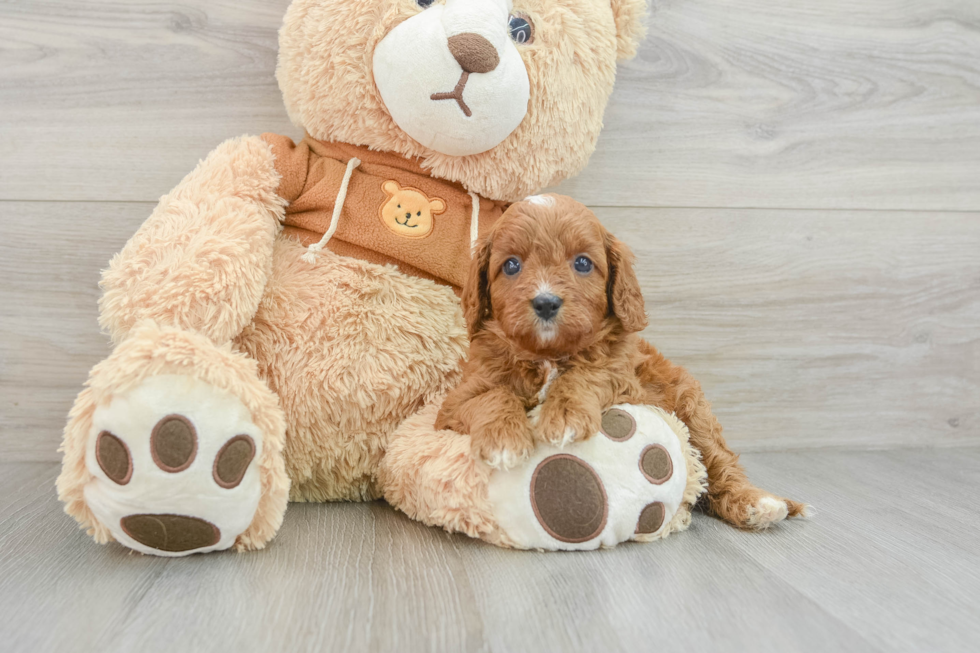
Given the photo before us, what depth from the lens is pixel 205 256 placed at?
3.32 ft

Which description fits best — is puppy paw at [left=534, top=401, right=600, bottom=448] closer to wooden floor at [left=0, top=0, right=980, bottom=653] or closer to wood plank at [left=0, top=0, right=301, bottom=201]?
wooden floor at [left=0, top=0, right=980, bottom=653]

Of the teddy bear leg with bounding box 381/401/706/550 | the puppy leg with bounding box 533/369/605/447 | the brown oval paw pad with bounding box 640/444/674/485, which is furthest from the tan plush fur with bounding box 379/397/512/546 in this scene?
the brown oval paw pad with bounding box 640/444/674/485

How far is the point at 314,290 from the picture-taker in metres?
1.10

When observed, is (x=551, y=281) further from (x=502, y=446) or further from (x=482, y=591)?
(x=482, y=591)

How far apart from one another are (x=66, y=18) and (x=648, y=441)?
1.30 meters

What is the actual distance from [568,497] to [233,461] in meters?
0.42

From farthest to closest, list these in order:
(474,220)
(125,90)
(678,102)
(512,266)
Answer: (678,102)
(125,90)
(474,220)
(512,266)

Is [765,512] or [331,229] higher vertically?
[331,229]

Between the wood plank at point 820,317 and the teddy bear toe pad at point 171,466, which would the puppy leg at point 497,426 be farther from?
the wood plank at point 820,317

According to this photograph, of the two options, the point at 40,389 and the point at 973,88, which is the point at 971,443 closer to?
the point at 973,88

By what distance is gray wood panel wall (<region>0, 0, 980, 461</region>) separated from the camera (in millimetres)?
1345

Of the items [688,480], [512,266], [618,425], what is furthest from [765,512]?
[512,266]

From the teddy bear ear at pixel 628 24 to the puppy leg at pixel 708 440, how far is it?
537 millimetres

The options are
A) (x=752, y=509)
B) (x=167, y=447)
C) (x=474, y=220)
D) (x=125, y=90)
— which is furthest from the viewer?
(x=125, y=90)
